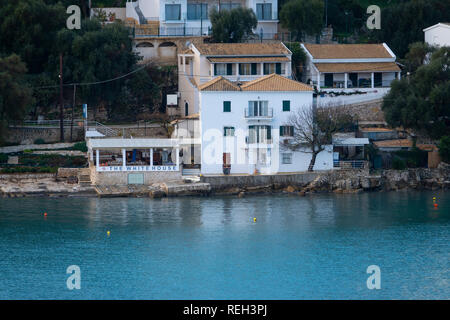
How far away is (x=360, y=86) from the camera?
75.6 m

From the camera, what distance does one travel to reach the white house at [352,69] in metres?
74.6

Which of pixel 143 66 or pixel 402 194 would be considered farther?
pixel 143 66

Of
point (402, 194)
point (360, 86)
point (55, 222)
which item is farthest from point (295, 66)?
point (55, 222)

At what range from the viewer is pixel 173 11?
80.5m

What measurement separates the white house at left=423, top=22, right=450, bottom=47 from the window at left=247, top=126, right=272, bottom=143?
15675 mm

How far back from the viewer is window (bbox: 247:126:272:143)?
66312mm

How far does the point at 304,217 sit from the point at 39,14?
2643 centimetres

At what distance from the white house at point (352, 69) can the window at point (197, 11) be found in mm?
8925

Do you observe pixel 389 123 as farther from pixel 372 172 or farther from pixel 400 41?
pixel 400 41

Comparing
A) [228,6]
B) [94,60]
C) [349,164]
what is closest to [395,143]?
[349,164]

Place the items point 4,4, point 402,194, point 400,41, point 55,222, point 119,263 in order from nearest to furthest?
point 119,263 → point 55,222 → point 402,194 → point 4,4 → point 400,41

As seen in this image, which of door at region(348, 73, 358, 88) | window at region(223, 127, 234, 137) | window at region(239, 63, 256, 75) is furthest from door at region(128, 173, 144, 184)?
door at region(348, 73, 358, 88)

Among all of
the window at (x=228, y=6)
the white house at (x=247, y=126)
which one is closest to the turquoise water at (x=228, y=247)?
the white house at (x=247, y=126)

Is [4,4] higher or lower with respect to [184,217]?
higher
